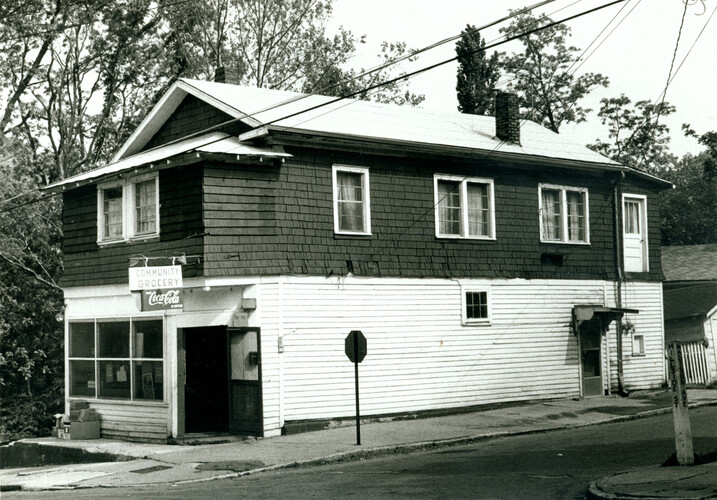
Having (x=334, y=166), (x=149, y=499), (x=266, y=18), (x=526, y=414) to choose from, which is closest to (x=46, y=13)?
(x=266, y=18)

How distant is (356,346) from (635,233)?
1271cm

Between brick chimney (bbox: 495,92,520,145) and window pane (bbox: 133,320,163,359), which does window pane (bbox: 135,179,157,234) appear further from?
brick chimney (bbox: 495,92,520,145)

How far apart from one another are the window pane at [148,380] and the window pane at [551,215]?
11121 millimetres


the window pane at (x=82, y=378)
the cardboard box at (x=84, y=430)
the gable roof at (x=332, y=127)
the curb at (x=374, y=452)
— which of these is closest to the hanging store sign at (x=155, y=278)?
the gable roof at (x=332, y=127)

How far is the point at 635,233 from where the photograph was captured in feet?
91.8

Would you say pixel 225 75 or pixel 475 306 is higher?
pixel 225 75

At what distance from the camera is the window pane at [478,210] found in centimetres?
2423

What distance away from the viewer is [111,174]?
72.1 feet

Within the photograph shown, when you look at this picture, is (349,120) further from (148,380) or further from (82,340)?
(82,340)

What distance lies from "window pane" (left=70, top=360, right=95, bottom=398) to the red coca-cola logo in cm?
478

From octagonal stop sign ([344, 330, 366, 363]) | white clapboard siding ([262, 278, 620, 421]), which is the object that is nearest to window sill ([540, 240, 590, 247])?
white clapboard siding ([262, 278, 620, 421])

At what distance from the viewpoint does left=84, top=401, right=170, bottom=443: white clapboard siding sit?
21250 mm

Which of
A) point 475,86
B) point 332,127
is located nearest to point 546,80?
point 475,86

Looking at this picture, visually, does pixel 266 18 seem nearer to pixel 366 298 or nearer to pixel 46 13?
pixel 46 13
